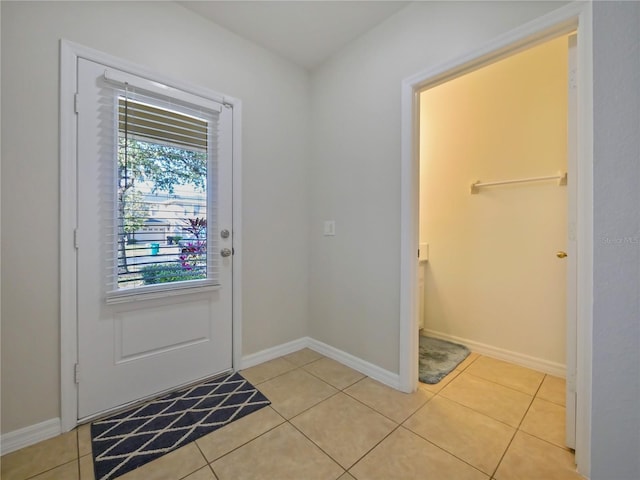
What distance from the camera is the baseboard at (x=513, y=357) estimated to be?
6.73ft

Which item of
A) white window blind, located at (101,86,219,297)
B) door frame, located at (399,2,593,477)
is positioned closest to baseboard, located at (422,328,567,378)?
door frame, located at (399,2,593,477)

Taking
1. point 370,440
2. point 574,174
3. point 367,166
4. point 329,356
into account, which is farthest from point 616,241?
point 329,356

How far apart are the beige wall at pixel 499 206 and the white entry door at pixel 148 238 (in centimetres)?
194

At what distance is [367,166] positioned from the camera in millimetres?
2098

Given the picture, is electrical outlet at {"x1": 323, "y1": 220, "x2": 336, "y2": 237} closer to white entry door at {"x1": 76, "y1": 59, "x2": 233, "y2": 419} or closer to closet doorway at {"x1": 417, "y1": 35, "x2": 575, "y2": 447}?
white entry door at {"x1": 76, "y1": 59, "x2": 233, "y2": 419}

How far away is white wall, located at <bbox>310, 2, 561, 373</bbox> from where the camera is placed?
1737 mm

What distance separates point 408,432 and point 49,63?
105 inches

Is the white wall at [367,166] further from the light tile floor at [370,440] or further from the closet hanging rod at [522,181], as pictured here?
the closet hanging rod at [522,181]

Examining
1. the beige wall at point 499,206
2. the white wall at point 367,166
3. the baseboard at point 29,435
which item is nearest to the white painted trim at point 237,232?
the white wall at point 367,166

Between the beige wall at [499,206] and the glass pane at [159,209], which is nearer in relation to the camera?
the glass pane at [159,209]

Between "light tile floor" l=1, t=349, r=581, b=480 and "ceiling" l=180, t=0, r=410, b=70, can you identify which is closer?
"light tile floor" l=1, t=349, r=581, b=480

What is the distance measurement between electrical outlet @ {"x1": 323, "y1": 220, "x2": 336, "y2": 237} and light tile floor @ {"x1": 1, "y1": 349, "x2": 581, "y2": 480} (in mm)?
1138

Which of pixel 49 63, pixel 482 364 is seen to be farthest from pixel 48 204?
pixel 482 364

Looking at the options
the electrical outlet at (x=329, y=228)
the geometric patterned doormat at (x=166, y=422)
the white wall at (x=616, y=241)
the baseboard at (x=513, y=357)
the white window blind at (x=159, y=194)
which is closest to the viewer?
the white wall at (x=616, y=241)
